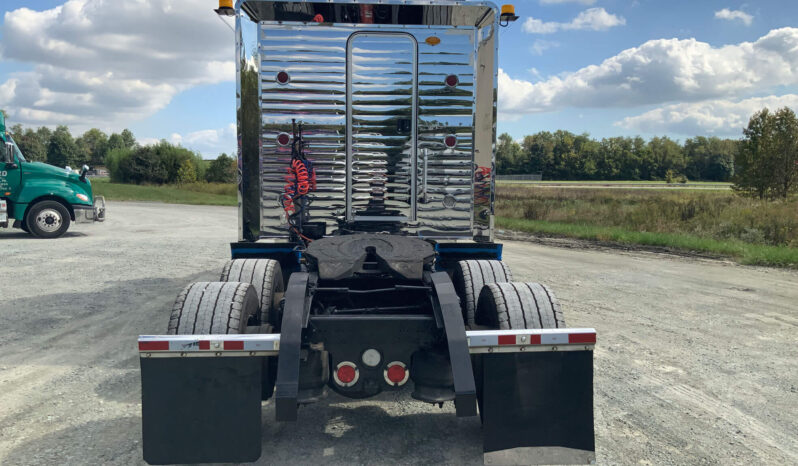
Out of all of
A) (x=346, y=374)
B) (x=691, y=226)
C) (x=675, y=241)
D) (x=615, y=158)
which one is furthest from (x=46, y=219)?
(x=615, y=158)

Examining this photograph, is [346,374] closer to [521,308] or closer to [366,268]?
[366,268]

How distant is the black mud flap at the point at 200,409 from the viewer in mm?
2975

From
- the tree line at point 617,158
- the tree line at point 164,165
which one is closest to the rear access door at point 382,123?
the tree line at point 164,165

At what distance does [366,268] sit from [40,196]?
14212 millimetres

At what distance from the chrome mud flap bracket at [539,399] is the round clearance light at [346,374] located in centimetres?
73

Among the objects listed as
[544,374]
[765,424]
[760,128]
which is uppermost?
[760,128]

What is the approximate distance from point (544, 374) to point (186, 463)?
195 cm

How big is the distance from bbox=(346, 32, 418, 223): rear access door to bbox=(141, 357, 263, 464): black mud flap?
2.63 meters

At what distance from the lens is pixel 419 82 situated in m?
5.31

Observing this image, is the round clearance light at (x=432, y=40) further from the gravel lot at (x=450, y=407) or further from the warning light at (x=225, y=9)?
the gravel lot at (x=450, y=407)

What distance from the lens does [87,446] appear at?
3.46 meters

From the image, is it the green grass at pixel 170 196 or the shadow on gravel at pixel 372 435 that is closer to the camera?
the shadow on gravel at pixel 372 435

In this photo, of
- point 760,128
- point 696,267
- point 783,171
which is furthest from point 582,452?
point 760,128

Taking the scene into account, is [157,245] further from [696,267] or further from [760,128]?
[760,128]
